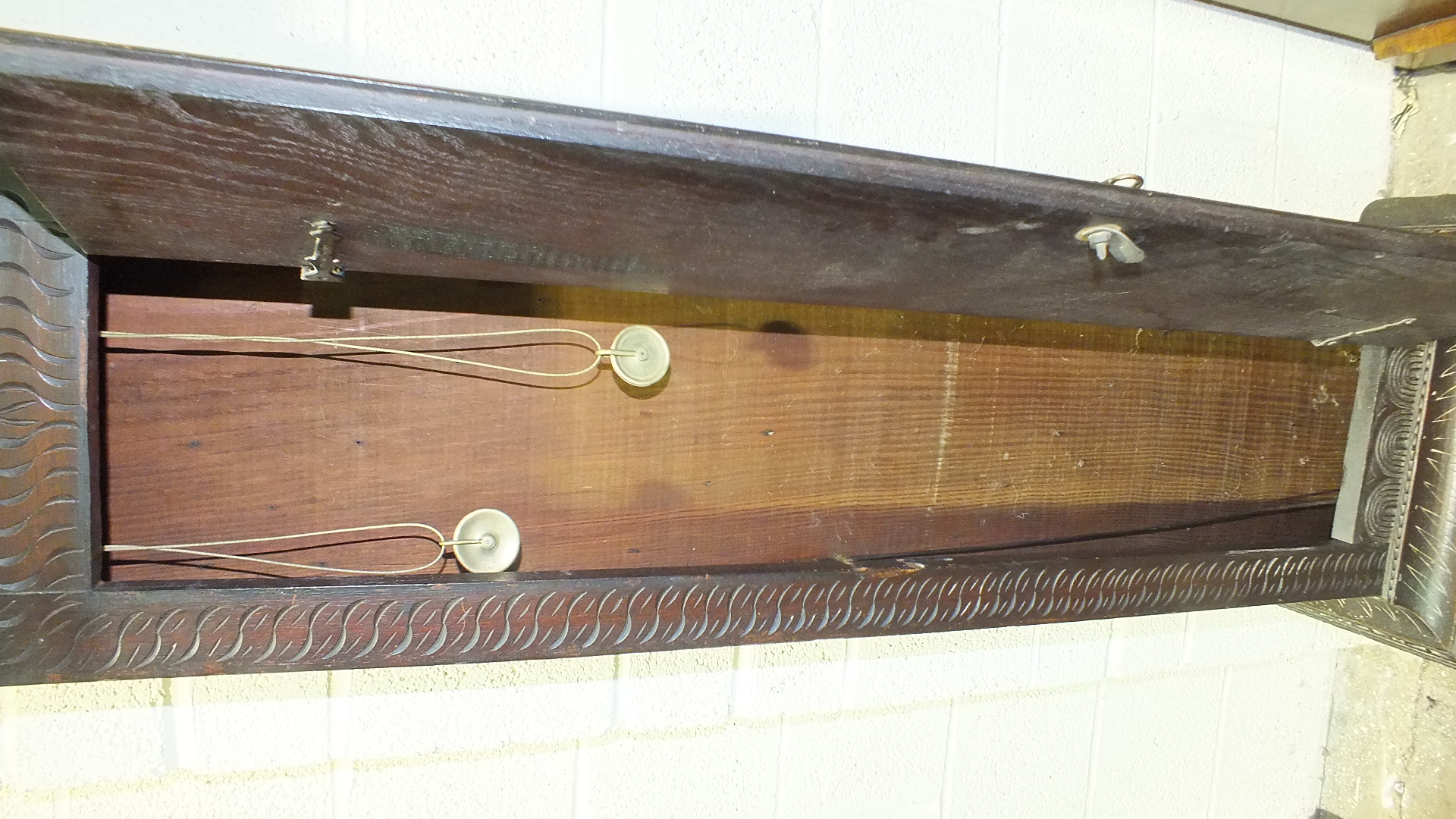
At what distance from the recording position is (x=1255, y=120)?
124 centimetres

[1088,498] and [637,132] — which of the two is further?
[1088,498]

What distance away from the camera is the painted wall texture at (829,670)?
0.83 metres

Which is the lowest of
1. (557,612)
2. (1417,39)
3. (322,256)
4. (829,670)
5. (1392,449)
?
(829,670)

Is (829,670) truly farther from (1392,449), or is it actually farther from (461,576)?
(1392,449)

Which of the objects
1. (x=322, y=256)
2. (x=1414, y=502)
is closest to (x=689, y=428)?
(x=322, y=256)

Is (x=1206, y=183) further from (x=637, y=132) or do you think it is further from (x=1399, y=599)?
(x=637, y=132)

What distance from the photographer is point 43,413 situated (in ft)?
1.96

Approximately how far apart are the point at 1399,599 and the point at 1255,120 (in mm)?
771

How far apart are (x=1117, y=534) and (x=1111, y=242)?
489 millimetres

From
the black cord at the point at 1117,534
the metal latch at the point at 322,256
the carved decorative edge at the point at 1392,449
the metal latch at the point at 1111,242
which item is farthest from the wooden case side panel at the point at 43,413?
the carved decorative edge at the point at 1392,449

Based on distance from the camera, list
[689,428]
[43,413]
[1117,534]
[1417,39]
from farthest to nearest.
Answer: [1417,39] → [1117,534] → [689,428] → [43,413]

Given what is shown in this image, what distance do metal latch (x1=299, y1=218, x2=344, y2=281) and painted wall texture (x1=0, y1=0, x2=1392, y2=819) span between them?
0.35 meters

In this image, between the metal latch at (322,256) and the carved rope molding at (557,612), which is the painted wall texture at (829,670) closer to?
the carved rope molding at (557,612)

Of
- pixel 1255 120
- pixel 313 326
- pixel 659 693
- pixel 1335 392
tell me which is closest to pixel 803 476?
pixel 659 693
